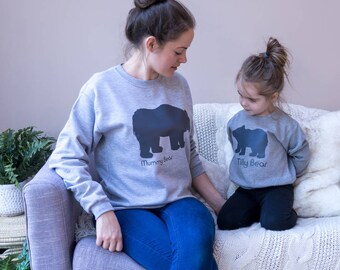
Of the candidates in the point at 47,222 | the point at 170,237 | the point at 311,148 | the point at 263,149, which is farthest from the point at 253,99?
the point at 47,222

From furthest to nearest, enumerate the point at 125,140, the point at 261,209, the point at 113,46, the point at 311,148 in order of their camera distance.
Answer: the point at 113,46 → the point at 311,148 → the point at 261,209 → the point at 125,140

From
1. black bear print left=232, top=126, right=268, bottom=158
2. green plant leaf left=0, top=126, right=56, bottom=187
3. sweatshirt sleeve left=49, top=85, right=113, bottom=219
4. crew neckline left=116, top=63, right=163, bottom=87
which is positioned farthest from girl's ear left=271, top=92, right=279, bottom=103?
green plant leaf left=0, top=126, right=56, bottom=187

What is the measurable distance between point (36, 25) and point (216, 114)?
89cm

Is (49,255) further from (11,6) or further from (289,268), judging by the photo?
(11,6)

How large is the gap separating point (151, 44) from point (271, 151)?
1.95ft

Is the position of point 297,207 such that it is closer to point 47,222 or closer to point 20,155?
point 47,222

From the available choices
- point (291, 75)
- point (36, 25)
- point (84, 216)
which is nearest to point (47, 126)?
point (36, 25)

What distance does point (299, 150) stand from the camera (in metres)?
1.53

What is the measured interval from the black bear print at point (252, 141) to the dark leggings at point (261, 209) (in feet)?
0.46

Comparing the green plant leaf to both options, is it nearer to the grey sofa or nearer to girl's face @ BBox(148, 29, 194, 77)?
the grey sofa

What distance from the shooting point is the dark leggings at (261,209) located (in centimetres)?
140

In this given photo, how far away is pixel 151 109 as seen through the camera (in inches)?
51.9

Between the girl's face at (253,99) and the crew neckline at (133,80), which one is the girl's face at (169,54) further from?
the girl's face at (253,99)

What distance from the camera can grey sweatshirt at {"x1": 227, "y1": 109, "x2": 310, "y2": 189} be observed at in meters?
1.51
